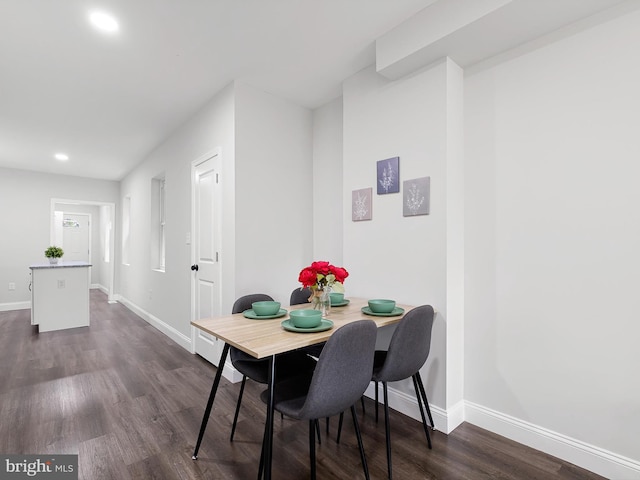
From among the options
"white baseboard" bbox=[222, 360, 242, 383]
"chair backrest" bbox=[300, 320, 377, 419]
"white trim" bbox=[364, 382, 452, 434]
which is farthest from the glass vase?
"white baseboard" bbox=[222, 360, 242, 383]

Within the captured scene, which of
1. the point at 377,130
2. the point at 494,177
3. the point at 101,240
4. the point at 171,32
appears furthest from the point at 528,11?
the point at 101,240

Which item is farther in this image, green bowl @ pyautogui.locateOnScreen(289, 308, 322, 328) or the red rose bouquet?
the red rose bouquet

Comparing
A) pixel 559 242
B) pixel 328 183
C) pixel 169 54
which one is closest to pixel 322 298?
pixel 559 242

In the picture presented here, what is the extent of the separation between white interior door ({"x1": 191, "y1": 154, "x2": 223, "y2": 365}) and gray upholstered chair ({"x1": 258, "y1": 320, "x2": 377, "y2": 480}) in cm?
189

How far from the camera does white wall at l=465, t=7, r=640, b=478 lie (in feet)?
5.62

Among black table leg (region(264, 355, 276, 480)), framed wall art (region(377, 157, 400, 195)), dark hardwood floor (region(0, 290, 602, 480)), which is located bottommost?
dark hardwood floor (region(0, 290, 602, 480))

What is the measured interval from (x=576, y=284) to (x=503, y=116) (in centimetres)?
115

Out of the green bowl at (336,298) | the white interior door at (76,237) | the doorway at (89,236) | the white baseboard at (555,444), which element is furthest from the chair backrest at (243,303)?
the white interior door at (76,237)

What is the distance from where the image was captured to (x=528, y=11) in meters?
1.78

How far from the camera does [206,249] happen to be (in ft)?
11.3

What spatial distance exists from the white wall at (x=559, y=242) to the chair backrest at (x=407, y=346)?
0.63 m

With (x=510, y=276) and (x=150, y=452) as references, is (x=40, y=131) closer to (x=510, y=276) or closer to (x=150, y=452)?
(x=150, y=452)

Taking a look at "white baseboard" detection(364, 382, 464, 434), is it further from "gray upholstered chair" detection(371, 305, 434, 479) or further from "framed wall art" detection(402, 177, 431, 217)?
"framed wall art" detection(402, 177, 431, 217)

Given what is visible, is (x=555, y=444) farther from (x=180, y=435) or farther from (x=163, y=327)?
(x=163, y=327)
